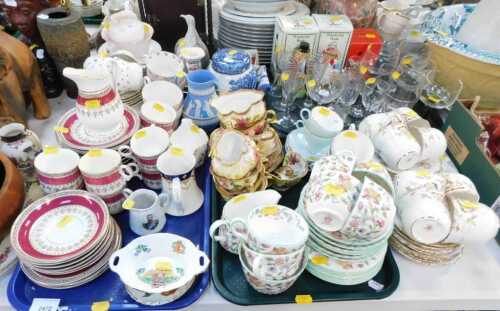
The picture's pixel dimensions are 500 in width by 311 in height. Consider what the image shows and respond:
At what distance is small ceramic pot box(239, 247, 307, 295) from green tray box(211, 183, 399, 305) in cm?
2

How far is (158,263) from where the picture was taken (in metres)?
0.68

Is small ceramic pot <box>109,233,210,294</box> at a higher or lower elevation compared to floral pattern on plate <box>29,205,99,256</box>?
lower

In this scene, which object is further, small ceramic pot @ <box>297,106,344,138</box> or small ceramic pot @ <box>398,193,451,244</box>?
small ceramic pot @ <box>297,106,344,138</box>

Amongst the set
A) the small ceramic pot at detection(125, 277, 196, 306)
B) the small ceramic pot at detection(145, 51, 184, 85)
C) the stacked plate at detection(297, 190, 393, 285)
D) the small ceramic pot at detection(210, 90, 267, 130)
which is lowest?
the small ceramic pot at detection(125, 277, 196, 306)

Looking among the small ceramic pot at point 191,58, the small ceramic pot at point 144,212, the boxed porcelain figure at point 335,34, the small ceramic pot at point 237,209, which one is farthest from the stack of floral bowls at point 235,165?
the boxed porcelain figure at point 335,34

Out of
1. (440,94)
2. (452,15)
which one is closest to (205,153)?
(440,94)

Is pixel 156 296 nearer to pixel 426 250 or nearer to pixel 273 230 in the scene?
pixel 273 230

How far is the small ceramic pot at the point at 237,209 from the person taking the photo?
2.30ft

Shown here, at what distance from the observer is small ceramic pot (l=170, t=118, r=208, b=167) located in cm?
86

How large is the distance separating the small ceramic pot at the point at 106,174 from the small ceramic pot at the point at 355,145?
463 millimetres

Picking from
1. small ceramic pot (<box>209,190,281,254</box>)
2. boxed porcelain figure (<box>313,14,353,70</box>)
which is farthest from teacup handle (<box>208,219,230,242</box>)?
boxed porcelain figure (<box>313,14,353,70</box>)

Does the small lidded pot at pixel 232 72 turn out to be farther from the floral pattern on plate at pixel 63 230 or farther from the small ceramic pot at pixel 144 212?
the floral pattern on plate at pixel 63 230

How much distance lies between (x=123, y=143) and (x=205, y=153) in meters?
0.20

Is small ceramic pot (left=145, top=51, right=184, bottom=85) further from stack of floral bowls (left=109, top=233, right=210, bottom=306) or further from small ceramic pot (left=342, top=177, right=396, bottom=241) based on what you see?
small ceramic pot (left=342, top=177, right=396, bottom=241)
